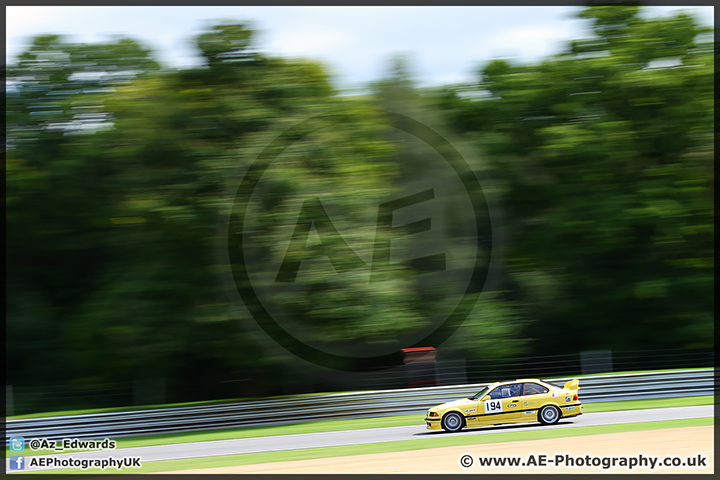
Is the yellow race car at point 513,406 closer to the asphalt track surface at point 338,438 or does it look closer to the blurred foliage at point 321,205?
the asphalt track surface at point 338,438

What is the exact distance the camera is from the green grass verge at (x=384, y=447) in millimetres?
9250

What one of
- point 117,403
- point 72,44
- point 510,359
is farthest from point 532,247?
point 72,44

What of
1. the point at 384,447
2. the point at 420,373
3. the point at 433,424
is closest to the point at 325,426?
the point at 384,447

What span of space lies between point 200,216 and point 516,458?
8606 millimetres

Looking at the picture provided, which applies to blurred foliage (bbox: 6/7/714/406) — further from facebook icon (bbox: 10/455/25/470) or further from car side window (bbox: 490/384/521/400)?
facebook icon (bbox: 10/455/25/470)

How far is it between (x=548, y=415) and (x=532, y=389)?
1.80 feet

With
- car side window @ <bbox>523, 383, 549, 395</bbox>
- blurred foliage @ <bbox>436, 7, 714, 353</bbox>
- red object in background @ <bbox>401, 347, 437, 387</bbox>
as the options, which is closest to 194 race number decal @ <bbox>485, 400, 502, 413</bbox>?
car side window @ <bbox>523, 383, 549, 395</bbox>

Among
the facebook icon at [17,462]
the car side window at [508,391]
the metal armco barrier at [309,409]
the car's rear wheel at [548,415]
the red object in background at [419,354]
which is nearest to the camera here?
the facebook icon at [17,462]

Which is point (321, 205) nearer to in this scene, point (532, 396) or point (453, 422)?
point (453, 422)

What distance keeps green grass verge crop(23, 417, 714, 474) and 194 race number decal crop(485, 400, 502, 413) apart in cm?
41

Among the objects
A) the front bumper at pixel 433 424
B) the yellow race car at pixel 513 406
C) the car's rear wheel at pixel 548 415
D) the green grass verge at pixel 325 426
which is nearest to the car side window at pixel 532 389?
the yellow race car at pixel 513 406

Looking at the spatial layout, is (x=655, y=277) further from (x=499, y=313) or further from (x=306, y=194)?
(x=306, y=194)

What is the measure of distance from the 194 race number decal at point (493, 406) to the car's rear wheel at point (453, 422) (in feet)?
1.54

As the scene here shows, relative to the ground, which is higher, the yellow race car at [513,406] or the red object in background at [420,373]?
the yellow race car at [513,406]
